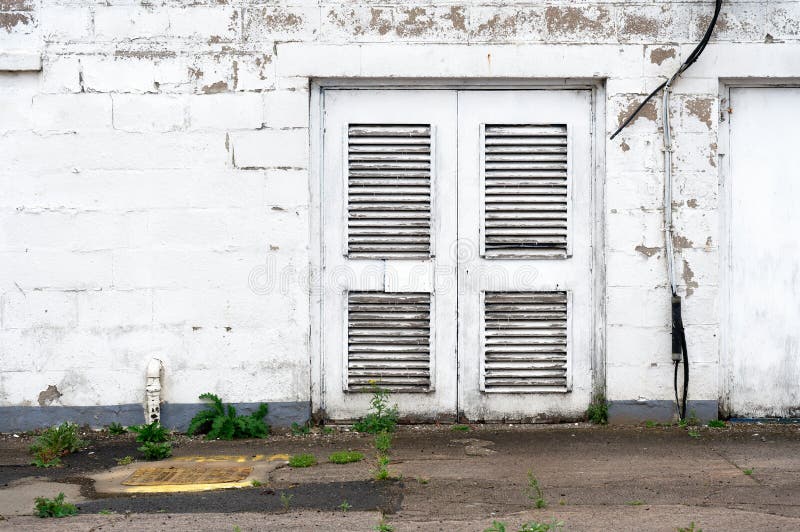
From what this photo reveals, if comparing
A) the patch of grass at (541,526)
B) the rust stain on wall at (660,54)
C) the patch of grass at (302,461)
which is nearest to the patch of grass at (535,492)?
the patch of grass at (541,526)

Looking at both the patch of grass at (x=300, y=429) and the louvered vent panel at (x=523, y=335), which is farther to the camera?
the louvered vent panel at (x=523, y=335)

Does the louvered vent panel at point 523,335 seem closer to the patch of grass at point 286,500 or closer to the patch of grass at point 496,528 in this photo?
the patch of grass at point 286,500

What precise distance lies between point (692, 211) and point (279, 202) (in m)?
3.09

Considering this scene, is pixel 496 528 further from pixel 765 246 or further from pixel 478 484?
pixel 765 246

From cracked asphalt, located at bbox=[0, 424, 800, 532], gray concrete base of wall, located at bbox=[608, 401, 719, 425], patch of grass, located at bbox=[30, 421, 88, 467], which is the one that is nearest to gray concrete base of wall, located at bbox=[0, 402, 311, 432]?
cracked asphalt, located at bbox=[0, 424, 800, 532]

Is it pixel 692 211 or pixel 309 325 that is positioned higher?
pixel 692 211

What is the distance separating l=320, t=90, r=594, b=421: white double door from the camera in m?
7.61

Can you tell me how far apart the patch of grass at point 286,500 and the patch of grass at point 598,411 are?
110 inches

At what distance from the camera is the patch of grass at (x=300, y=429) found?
24.5 ft

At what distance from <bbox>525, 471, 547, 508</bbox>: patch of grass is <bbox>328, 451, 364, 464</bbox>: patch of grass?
1.19 metres

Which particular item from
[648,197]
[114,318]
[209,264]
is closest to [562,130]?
[648,197]

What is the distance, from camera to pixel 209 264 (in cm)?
750

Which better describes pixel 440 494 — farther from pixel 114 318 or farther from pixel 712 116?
pixel 712 116

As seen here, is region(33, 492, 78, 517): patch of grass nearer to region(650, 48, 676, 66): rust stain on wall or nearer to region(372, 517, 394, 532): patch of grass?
region(372, 517, 394, 532): patch of grass
